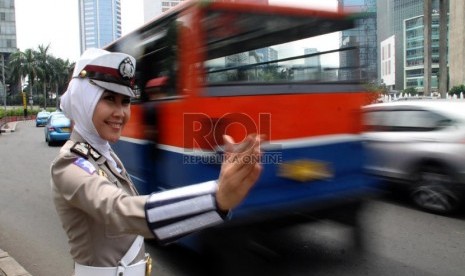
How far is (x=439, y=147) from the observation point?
243 inches

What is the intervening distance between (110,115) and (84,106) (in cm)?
9

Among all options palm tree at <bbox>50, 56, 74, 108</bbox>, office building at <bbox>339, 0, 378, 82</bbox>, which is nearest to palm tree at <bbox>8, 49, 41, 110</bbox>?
palm tree at <bbox>50, 56, 74, 108</bbox>

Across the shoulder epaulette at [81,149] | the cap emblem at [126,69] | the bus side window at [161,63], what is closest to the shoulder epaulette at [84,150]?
the shoulder epaulette at [81,149]

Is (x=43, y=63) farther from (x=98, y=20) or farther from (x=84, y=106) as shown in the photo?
(x=84, y=106)

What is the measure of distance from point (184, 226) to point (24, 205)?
724 centimetres

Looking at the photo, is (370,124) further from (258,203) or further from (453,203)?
(258,203)

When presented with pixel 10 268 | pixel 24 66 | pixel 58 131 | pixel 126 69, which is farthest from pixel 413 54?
pixel 126 69

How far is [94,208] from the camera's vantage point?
1242mm

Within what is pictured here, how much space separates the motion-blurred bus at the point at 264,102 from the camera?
3.76 metres

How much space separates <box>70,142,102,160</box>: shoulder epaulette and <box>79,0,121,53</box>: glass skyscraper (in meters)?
7.54

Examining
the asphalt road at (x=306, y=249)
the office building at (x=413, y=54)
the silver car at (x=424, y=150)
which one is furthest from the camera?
the office building at (x=413, y=54)

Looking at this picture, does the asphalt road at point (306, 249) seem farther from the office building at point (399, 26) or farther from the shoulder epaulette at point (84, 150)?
the office building at point (399, 26)

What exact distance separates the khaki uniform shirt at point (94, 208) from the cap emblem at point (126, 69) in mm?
275

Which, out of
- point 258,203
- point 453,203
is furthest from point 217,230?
point 453,203
